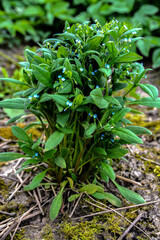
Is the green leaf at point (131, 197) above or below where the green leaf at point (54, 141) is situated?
below

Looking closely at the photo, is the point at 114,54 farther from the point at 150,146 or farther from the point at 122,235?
the point at 150,146

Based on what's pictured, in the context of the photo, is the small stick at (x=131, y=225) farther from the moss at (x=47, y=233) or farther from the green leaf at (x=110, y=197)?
the moss at (x=47, y=233)

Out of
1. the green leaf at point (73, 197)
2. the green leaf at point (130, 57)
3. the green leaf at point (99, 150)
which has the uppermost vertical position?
the green leaf at point (130, 57)

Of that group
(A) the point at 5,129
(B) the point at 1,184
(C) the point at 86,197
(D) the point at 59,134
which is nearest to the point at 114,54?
(D) the point at 59,134

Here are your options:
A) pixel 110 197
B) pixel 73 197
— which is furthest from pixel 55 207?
pixel 110 197

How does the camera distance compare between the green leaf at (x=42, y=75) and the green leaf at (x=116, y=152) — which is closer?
the green leaf at (x=42, y=75)

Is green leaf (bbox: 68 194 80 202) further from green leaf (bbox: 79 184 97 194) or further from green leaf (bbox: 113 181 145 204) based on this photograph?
green leaf (bbox: 113 181 145 204)

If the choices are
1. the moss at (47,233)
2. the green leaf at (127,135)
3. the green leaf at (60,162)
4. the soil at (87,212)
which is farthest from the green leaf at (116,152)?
the moss at (47,233)

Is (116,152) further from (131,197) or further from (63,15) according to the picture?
(63,15)

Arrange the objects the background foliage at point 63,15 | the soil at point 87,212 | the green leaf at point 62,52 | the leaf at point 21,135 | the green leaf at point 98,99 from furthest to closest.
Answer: the background foliage at point 63,15, the leaf at point 21,135, the soil at point 87,212, the green leaf at point 62,52, the green leaf at point 98,99
